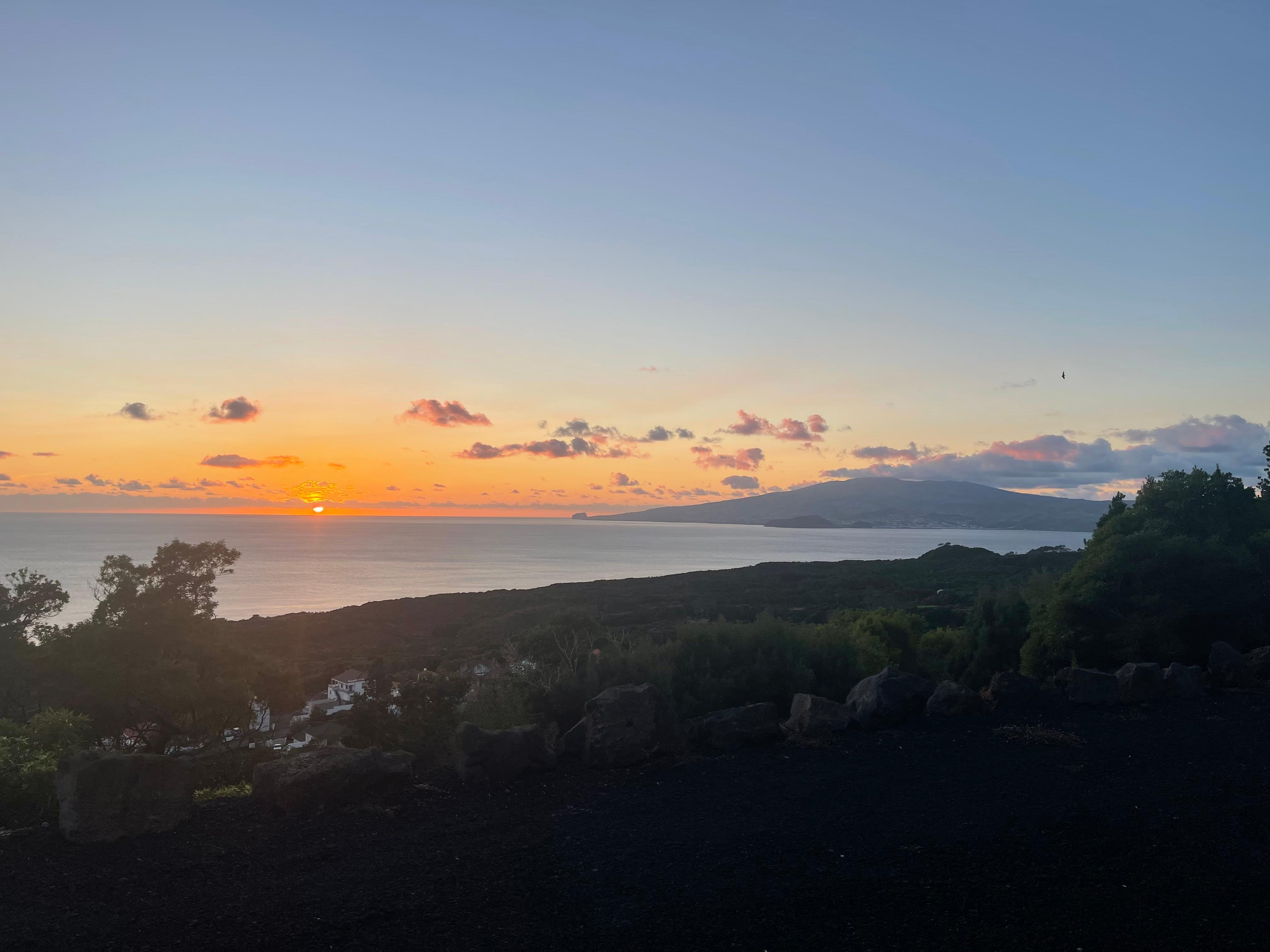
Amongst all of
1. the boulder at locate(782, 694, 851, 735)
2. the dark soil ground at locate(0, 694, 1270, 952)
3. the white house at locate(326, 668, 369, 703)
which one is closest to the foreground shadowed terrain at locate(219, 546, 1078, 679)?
the white house at locate(326, 668, 369, 703)

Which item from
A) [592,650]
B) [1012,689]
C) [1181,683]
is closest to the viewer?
[1012,689]

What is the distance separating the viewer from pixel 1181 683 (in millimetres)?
11523

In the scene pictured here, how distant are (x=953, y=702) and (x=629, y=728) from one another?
14.7 feet

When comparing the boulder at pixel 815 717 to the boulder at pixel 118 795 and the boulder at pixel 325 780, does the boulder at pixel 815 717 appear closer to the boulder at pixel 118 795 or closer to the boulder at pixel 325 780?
the boulder at pixel 325 780

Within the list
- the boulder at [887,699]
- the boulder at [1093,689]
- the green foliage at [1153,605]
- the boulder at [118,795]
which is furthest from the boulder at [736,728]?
the green foliage at [1153,605]

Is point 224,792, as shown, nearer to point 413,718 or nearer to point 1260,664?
point 413,718

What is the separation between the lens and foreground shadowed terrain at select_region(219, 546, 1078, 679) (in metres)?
39.8

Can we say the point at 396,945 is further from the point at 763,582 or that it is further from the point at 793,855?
the point at 763,582

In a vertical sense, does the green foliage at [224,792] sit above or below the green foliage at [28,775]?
below

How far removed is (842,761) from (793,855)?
273cm

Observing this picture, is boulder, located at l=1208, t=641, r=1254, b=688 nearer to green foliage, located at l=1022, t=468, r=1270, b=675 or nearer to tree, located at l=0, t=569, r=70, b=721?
green foliage, located at l=1022, t=468, r=1270, b=675

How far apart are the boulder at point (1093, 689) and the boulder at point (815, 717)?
3.75m

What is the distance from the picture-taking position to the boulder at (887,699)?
31.4 ft

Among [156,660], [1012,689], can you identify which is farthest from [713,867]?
[156,660]
